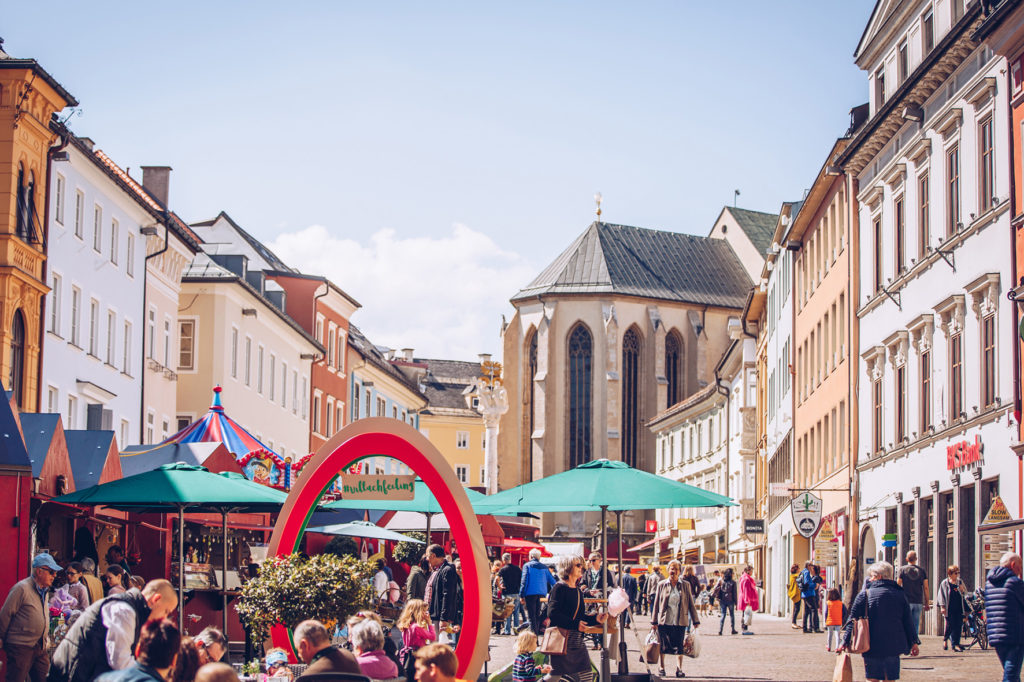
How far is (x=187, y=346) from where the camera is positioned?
4856 cm

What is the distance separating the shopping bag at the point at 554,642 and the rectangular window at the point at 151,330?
29.6m

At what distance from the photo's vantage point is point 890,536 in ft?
107

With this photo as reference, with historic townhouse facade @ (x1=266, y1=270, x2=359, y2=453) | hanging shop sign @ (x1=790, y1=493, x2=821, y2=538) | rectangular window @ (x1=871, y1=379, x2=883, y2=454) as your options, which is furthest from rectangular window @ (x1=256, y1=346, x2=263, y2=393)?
hanging shop sign @ (x1=790, y1=493, x2=821, y2=538)

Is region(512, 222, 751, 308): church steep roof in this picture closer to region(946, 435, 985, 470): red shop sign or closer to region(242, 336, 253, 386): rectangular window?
region(242, 336, 253, 386): rectangular window

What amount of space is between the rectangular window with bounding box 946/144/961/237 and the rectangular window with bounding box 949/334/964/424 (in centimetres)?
194

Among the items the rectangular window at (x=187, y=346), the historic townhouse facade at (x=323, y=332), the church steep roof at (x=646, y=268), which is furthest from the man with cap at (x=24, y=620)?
the church steep roof at (x=646, y=268)

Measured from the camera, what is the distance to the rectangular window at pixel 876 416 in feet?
115

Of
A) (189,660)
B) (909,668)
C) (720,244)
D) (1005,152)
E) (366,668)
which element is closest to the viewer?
(189,660)

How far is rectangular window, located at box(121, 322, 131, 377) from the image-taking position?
39.3 meters

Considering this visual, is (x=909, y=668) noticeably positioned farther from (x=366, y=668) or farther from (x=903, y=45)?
(x=903, y=45)

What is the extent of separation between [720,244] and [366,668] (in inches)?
3585

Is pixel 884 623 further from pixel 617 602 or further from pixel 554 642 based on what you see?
pixel 554 642

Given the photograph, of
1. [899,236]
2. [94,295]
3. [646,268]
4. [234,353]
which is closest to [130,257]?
[94,295]

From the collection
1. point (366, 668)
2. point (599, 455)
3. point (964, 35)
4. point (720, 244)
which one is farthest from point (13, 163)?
point (720, 244)
